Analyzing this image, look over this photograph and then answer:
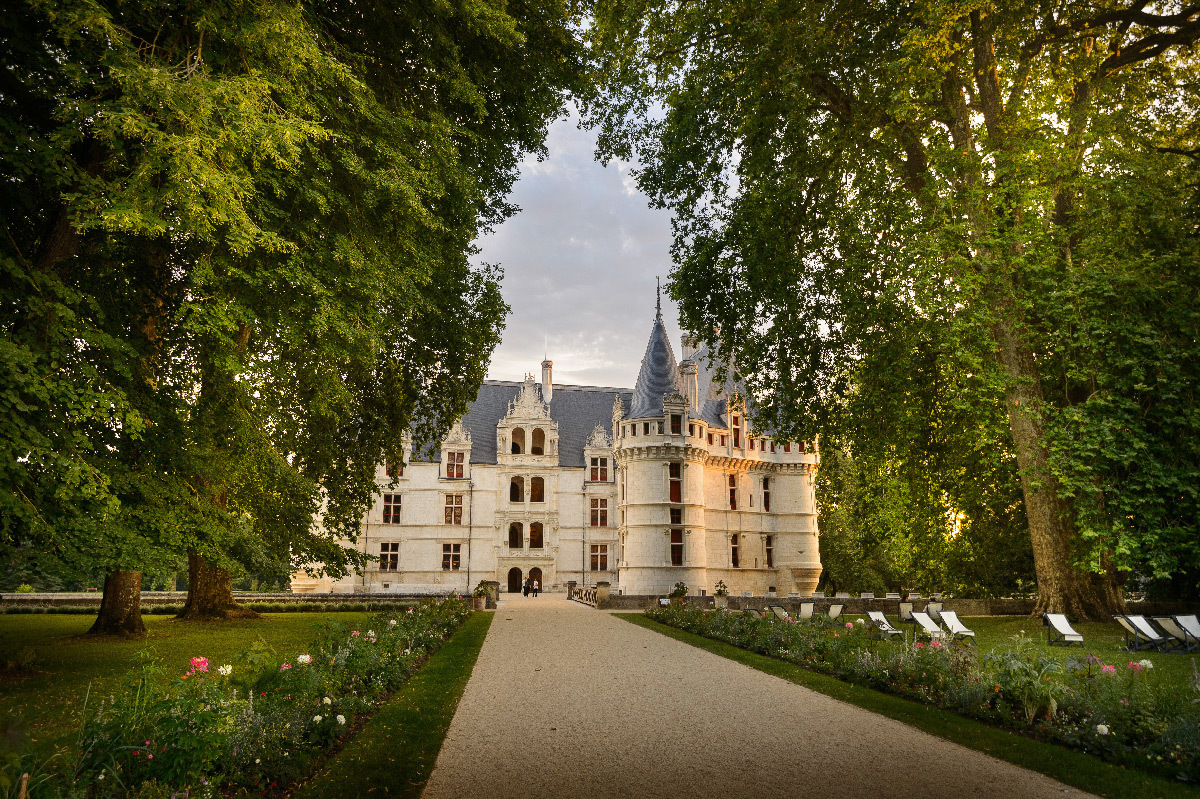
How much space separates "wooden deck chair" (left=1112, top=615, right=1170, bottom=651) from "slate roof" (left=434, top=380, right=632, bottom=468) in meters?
35.2

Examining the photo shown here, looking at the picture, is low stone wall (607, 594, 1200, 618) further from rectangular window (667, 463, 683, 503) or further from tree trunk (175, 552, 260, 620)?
tree trunk (175, 552, 260, 620)

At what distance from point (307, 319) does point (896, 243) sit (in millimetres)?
14023

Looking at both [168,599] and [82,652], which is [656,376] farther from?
[82,652]

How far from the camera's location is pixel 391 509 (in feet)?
145

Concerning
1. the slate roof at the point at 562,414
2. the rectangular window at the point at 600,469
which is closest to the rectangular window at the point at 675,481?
the rectangular window at the point at 600,469

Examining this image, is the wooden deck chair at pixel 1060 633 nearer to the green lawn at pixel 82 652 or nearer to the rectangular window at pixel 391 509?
the green lawn at pixel 82 652

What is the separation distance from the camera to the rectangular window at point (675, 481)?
3722 centimetres

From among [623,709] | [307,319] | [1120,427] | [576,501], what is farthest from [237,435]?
[576,501]

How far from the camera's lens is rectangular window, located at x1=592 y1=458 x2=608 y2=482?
4653cm

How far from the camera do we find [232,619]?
67.1 ft

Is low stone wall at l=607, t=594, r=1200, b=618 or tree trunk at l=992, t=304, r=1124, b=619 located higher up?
tree trunk at l=992, t=304, r=1124, b=619

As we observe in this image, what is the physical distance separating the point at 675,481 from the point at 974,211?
82.9 ft

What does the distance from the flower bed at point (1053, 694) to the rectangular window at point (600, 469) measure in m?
34.7

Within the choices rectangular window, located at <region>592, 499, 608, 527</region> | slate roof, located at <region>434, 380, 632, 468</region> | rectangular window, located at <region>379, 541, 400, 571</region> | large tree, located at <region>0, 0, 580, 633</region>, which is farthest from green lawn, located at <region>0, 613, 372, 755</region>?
rectangular window, located at <region>592, 499, 608, 527</region>
